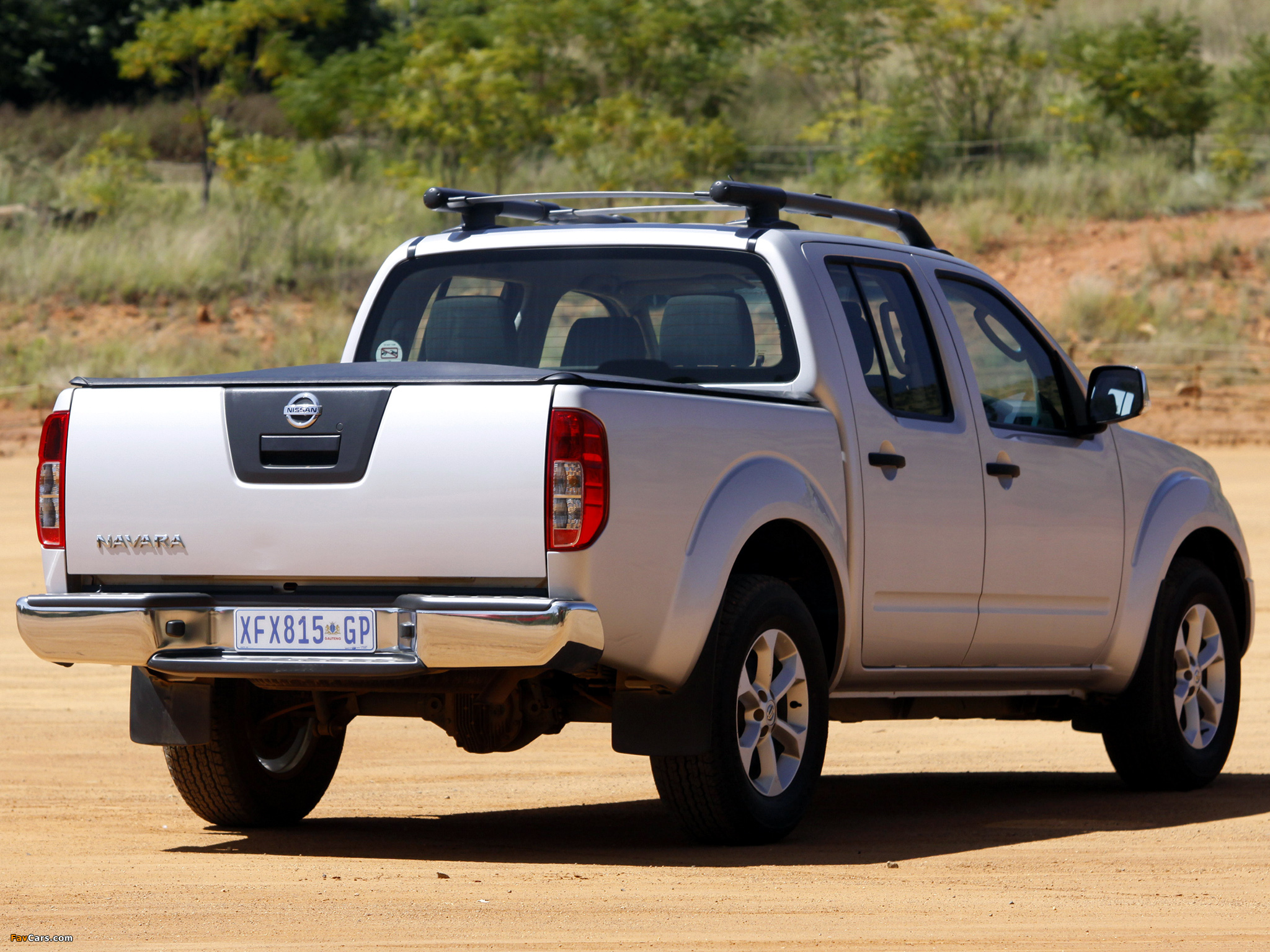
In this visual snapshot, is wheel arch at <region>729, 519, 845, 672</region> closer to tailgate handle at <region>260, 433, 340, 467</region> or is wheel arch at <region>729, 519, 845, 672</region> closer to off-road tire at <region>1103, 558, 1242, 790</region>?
tailgate handle at <region>260, 433, 340, 467</region>

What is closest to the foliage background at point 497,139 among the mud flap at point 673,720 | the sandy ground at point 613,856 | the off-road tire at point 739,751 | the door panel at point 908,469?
the sandy ground at point 613,856

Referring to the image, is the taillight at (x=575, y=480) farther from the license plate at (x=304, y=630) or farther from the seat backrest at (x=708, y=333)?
the seat backrest at (x=708, y=333)

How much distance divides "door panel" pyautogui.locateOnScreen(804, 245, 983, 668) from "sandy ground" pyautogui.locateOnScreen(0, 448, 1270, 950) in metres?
0.72

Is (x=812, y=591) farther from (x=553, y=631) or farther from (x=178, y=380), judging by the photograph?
(x=178, y=380)

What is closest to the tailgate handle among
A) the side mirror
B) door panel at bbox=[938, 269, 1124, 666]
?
door panel at bbox=[938, 269, 1124, 666]

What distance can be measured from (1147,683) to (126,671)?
6.95 metres

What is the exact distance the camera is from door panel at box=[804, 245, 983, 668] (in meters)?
6.86

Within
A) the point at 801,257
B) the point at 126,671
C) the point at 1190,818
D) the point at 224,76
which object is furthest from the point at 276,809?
the point at 224,76

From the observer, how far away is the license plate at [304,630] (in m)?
5.75

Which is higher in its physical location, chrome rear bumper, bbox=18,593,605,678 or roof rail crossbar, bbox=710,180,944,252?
roof rail crossbar, bbox=710,180,944,252

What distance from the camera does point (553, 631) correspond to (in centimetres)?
548

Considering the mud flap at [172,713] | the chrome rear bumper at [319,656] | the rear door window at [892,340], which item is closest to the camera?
the chrome rear bumper at [319,656]

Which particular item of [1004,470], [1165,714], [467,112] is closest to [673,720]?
[1004,470]

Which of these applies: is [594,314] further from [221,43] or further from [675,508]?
[221,43]
